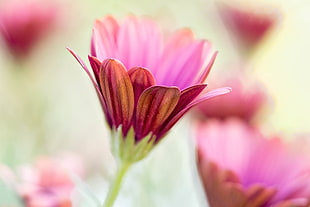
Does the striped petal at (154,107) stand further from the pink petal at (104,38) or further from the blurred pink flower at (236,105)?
the blurred pink flower at (236,105)

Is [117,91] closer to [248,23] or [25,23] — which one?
[25,23]

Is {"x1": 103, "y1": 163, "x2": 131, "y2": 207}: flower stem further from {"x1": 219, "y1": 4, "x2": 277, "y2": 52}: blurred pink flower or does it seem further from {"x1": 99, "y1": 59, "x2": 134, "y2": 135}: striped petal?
{"x1": 219, "y1": 4, "x2": 277, "y2": 52}: blurred pink flower

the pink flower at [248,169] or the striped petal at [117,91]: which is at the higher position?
the striped petal at [117,91]

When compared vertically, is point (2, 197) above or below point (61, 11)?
below

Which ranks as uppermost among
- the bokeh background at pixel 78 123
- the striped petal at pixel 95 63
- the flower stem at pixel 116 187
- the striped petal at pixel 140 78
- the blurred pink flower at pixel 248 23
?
the striped petal at pixel 95 63

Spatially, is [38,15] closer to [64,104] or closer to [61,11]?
[61,11]

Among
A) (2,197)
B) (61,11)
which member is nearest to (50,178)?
(2,197)

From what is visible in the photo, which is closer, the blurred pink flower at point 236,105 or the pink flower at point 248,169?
the pink flower at point 248,169

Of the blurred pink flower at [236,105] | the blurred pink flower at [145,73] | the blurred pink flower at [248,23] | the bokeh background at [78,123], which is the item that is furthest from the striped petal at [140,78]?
the blurred pink flower at [248,23]
